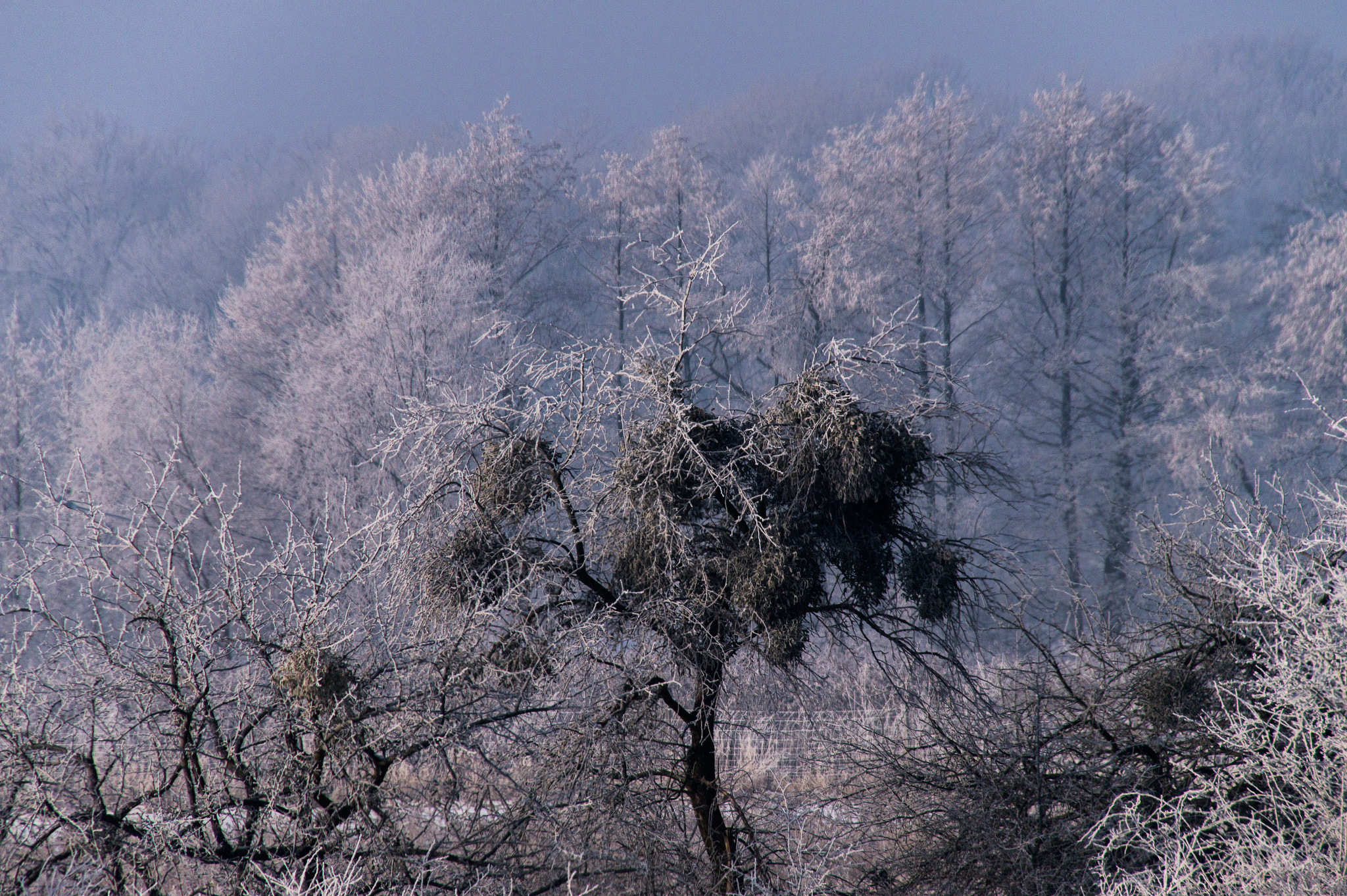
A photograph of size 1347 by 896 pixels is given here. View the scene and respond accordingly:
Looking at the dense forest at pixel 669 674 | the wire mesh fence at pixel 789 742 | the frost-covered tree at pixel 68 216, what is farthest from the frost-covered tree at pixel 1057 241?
the frost-covered tree at pixel 68 216

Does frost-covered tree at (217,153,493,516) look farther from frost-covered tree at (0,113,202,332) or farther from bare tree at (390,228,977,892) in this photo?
frost-covered tree at (0,113,202,332)

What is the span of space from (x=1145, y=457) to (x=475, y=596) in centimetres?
1762

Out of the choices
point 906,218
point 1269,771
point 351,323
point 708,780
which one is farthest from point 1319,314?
point 351,323

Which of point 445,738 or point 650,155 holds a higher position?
point 650,155

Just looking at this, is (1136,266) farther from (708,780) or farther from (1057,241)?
(708,780)

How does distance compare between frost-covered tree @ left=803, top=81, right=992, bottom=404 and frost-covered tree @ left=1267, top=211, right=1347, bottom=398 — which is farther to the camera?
frost-covered tree @ left=803, top=81, right=992, bottom=404

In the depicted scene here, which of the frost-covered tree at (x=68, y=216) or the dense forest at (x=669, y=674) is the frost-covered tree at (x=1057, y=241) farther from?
the frost-covered tree at (x=68, y=216)

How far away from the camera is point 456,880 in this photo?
18.5 ft

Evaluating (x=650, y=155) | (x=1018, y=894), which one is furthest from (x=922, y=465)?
(x=650, y=155)

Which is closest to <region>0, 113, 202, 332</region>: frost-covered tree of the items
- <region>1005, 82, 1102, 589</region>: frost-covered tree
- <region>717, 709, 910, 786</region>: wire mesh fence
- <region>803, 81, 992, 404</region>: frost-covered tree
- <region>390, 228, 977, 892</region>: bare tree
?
<region>803, 81, 992, 404</region>: frost-covered tree

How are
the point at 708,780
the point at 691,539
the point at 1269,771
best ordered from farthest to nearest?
the point at 708,780 → the point at 691,539 → the point at 1269,771

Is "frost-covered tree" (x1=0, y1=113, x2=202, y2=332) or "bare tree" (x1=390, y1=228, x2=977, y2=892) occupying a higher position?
"frost-covered tree" (x1=0, y1=113, x2=202, y2=332)

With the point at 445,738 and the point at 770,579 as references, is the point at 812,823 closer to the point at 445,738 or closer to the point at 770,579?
the point at 770,579

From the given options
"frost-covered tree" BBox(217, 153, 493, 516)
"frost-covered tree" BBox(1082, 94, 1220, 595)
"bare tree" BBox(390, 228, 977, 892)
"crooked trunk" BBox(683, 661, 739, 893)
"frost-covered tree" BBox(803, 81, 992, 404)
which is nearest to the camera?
"bare tree" BBox(390, 228, 977, 892)
